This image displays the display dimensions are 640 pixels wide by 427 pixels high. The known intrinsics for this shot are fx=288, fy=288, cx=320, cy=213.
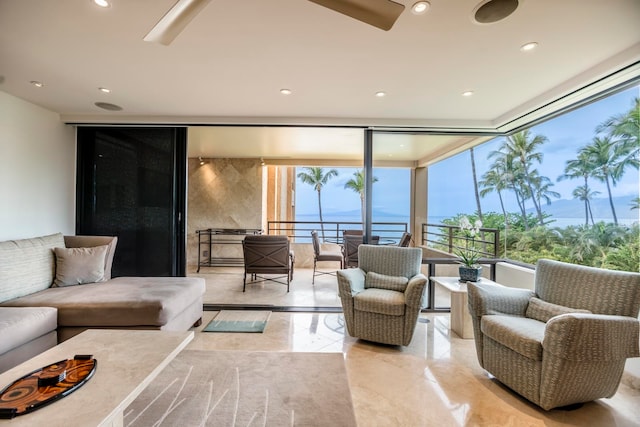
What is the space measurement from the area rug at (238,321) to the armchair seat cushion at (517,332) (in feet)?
6.93

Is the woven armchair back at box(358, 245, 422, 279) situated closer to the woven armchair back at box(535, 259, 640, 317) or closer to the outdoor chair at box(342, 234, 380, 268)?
the woven armchair back at box(535, 259, 640, 317)

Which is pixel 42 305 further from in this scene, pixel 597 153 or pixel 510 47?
pixel 597 153

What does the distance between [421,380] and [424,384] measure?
0.17ft

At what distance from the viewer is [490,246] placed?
3.73 m

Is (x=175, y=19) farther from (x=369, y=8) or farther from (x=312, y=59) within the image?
(x=312, y=59)

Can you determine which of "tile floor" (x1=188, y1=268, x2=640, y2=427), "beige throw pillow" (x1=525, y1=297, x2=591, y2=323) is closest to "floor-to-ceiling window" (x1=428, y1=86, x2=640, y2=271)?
"beige throw pillow" (x1=525, y1=297, x2=591, y2=323)

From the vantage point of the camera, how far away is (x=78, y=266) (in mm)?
2852

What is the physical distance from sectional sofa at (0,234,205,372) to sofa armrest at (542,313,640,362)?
110 inches

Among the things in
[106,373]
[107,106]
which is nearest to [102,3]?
[106,373]

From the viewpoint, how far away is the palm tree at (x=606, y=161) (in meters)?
2.50

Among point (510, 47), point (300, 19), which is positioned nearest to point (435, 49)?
point (510, 47)

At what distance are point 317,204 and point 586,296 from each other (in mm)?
7325

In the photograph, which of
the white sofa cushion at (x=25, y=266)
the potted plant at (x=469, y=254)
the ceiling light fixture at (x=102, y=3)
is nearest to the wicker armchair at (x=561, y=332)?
the potted plant at (x=469, y=254)

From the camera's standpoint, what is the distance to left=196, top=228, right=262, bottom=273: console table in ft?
21.5
